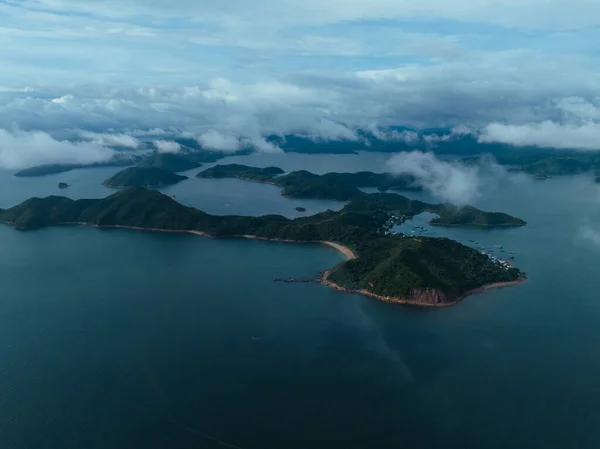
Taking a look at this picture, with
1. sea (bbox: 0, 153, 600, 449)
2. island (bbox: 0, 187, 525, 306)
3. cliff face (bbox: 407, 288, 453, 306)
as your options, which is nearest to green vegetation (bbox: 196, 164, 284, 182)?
island (bbox: 0, 187, 525, 306)

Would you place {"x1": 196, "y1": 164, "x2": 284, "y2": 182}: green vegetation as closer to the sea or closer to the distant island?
the distant island

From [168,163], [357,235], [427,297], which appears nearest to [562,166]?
[357,235]

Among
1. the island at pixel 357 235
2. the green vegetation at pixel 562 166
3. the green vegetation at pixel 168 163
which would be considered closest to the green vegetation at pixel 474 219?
the island at pixel 357 235

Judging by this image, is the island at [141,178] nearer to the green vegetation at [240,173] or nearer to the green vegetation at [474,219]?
the green vegetation at [240,173]

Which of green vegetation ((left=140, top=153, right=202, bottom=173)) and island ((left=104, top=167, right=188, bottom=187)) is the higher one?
green vegetation ((left=140, top=153, right=202, bottom=173))

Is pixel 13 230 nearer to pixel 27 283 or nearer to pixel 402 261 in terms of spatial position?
pixel 27 283

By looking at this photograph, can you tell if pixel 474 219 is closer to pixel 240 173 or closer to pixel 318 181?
pixel 318 181

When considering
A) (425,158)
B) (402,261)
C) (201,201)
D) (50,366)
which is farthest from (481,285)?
(425,158)
